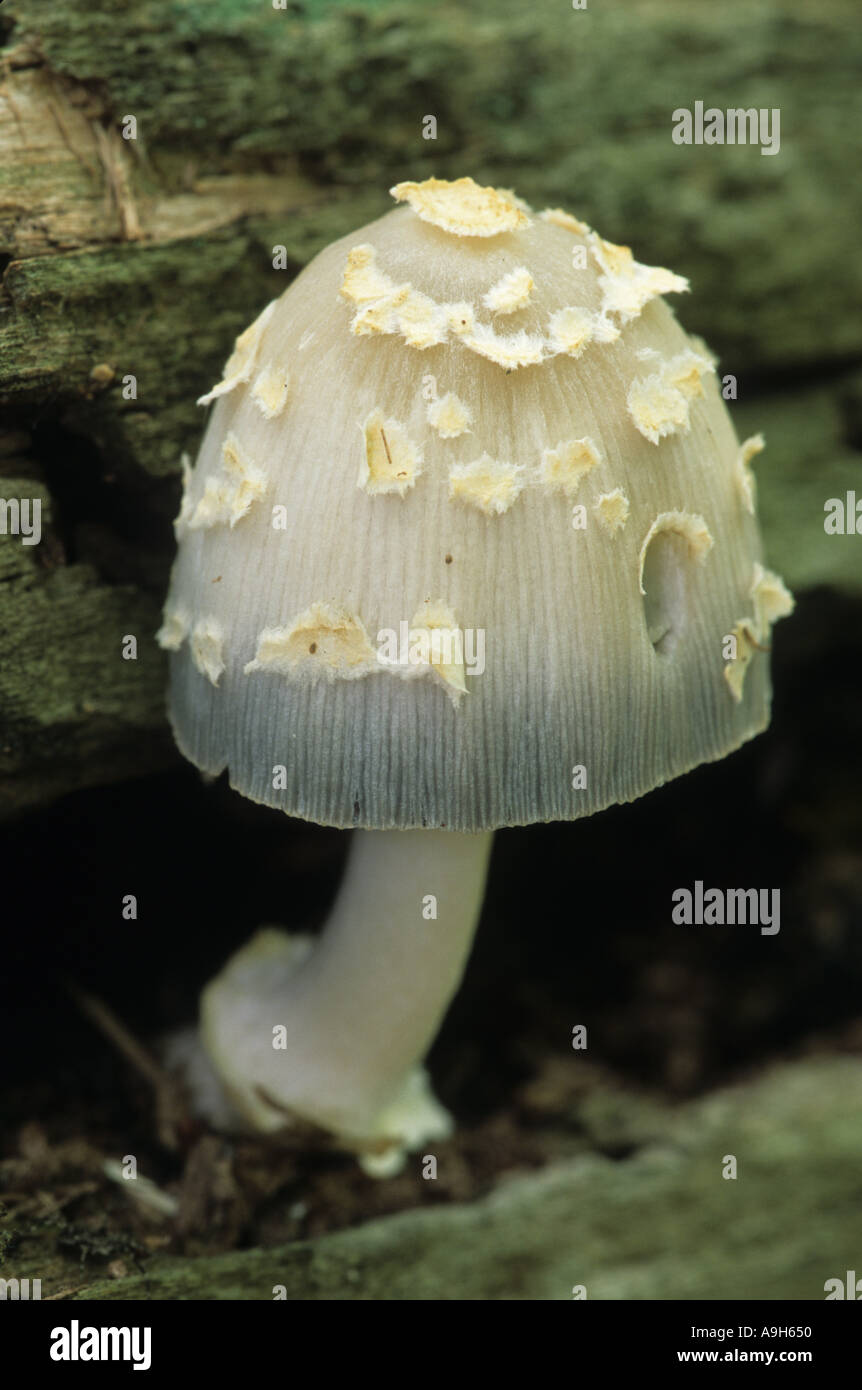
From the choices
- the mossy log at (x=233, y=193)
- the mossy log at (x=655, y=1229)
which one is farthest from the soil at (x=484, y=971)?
the mossy log at (x=233, y=193)

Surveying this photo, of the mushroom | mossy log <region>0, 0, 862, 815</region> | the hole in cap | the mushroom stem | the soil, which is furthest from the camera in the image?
the soil

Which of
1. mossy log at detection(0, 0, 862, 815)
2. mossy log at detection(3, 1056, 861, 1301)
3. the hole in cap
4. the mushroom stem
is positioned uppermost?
mossy log at detection(0, 0, 862, 815)

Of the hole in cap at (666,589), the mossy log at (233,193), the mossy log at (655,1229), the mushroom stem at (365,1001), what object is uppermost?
the mossy log at (233,193)

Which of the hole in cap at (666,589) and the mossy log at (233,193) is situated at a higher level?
the mossy log at (233,193)

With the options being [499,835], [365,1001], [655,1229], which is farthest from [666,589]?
[655,1229]

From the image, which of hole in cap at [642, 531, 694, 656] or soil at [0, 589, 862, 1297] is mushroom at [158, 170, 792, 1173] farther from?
soil at [0, 589, 862, 1297]

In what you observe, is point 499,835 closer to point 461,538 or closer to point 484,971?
point 484,971

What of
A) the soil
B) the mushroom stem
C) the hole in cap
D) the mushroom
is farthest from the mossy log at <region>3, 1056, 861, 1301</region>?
the hole in cap

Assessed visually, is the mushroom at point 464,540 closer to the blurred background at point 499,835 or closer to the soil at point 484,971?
the blurred background at point 499,835
